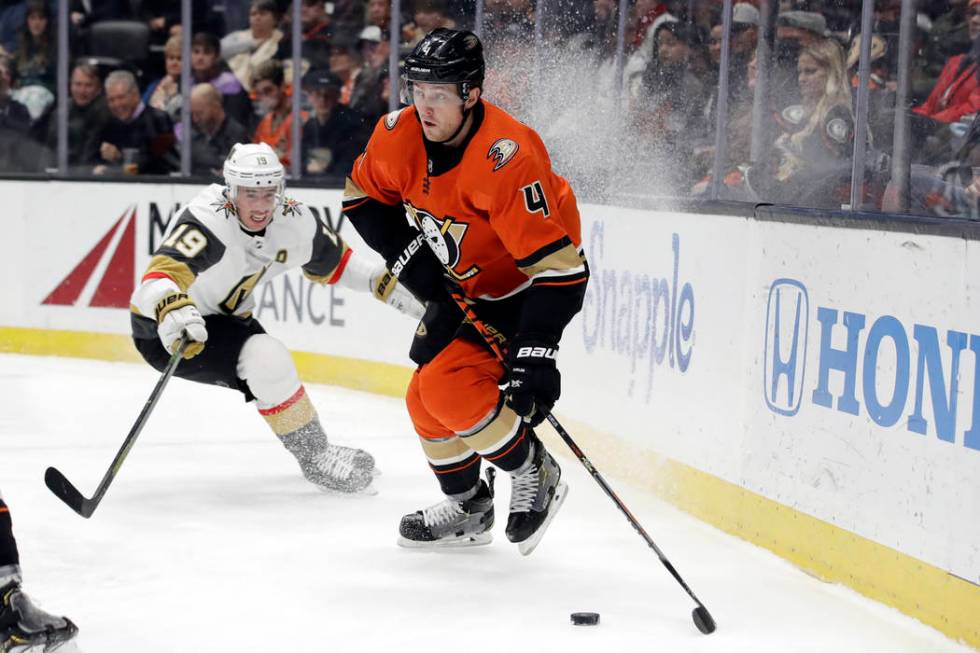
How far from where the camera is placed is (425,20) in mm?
6203

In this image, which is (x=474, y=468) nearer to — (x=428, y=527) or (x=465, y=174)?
(x=428, y=527)

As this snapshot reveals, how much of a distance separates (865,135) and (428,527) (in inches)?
57.3

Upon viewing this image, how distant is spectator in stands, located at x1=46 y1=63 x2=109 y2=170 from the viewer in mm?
6934

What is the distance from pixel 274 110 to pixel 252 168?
2.97 meters

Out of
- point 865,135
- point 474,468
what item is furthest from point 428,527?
point 865,135

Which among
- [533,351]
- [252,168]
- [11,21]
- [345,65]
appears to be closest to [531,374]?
[533,351]

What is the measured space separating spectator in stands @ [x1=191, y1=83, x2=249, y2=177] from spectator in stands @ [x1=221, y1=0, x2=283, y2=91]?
16 centimetres

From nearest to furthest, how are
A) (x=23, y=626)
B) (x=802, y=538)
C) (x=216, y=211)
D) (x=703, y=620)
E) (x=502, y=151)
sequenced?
1. (x=23, y=626)
2. (x=703, y=620)
3. (x=502, y=151)
4. (x=802, y=538)
5. (x=216, y=211)

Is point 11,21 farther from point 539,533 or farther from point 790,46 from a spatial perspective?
point 539,533

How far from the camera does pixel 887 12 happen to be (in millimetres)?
3453

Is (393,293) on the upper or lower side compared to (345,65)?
lower

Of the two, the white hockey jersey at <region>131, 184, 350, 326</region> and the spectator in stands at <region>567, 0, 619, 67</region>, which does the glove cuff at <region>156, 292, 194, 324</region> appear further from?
the spectator in stands at <region>567, 0, 619, 67</region>

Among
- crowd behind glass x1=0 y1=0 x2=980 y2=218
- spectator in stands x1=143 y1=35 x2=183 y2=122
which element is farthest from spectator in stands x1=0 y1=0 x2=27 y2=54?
spectator in stands x1=143 y1=35 x2=183 y2=122

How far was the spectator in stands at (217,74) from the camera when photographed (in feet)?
22.3
